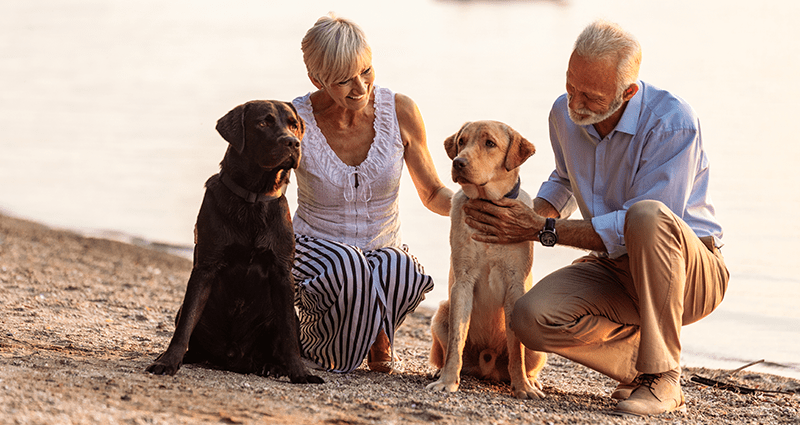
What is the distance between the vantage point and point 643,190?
3801mm

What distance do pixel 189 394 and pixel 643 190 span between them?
6.91 ft

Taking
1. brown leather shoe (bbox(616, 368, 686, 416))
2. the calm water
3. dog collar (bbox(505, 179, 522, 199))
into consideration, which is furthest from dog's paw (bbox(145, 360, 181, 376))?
the calm water

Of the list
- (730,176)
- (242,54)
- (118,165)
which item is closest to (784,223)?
(730,176)

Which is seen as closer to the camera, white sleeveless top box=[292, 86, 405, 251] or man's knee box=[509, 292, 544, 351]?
man's knee box=[509, 292, 544, 351]

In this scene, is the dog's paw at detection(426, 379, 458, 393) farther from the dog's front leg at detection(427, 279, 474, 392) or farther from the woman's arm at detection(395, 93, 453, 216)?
the woman's arm at detection(395, 93, 453, 216)

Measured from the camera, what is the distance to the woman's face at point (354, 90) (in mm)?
4145

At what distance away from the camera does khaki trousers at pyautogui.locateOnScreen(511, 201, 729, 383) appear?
3.57m

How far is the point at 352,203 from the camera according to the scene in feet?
14.4

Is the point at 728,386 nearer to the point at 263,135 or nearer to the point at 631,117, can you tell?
the point at 631,117

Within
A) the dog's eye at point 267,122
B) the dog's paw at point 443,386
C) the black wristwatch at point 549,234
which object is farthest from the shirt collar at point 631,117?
the dog's eye at point 267,122

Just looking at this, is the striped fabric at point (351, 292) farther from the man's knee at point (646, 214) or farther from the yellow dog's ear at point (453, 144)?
the man's knee at point (646, 214)

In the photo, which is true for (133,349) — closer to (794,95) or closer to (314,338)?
(314,338)

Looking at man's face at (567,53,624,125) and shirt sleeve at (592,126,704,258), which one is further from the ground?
man's face at (567,53,624,125)

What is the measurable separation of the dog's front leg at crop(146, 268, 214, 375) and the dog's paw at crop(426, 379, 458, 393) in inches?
41.5
